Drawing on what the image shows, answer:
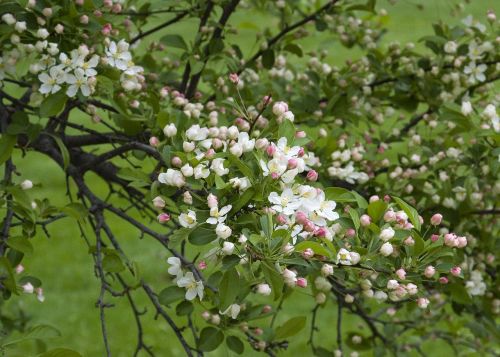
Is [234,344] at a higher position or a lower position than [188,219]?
lower

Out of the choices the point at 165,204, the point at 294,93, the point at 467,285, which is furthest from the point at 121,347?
the point at 165,204

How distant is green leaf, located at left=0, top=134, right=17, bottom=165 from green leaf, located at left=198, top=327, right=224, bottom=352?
2.52 feet

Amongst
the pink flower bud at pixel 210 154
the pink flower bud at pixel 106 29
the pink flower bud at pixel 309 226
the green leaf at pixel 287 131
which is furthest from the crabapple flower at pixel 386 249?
the pink flower bud at pixel 106 29

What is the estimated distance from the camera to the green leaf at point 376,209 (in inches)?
73.6

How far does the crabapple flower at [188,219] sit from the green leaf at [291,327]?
2.65ft

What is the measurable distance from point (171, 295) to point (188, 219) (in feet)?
1.56

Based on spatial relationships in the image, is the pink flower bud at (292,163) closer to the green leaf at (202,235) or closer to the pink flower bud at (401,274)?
the green leaf at (202,235)

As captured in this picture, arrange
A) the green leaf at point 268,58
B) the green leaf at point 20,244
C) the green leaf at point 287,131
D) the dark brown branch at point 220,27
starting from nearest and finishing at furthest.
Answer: the green leaf at point 287,131 → the green leaf at point 20,244 → the dark brown branch at point 220,27 → the green leaf at point 268,58

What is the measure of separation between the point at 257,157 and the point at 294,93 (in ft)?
5.21

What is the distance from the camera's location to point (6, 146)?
97.0 inches

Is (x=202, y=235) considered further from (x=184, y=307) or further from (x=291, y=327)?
(x=291, y=327)

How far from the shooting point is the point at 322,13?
10.7ft

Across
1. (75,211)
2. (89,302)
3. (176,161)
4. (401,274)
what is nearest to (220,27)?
(75,211)

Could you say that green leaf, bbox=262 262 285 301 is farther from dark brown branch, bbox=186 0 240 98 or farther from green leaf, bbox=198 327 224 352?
dark brown branch, bbox=186 0 240 98
